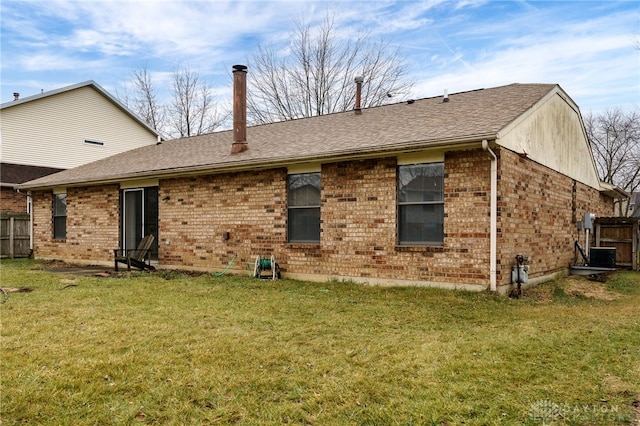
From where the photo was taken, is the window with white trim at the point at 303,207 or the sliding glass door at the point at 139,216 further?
the sliding glass door at the point at 139,216

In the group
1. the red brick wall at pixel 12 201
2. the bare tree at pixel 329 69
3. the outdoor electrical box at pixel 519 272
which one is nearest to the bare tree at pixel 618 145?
the bare tree at pixel 329 69

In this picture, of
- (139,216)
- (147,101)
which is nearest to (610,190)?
(139,216)

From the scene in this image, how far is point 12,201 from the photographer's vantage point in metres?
18.5

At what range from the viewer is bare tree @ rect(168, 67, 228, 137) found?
1296 inches

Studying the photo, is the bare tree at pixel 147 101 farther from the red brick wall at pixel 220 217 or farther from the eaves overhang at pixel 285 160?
the red brick wall at pixel 220 217

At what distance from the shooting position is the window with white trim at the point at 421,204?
785cm

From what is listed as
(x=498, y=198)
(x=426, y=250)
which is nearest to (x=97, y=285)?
(x=426, y=250)

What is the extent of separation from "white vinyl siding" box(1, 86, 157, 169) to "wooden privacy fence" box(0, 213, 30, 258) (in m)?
4.76

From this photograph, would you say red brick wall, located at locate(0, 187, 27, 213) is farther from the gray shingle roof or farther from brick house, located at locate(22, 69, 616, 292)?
brick house, located at locate(22, 69, 616, 292)

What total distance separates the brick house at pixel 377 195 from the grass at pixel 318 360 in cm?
118

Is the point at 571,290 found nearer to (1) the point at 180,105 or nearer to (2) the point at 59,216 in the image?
(2) the point at 59,216

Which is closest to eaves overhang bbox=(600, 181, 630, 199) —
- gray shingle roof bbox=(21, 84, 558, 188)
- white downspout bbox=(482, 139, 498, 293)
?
gray shingle roof bbox=(21, 84, 558, 188)

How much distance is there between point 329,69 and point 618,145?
17831mm

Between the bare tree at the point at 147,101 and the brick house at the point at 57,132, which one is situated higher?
the bare tree at the point at 147,101
